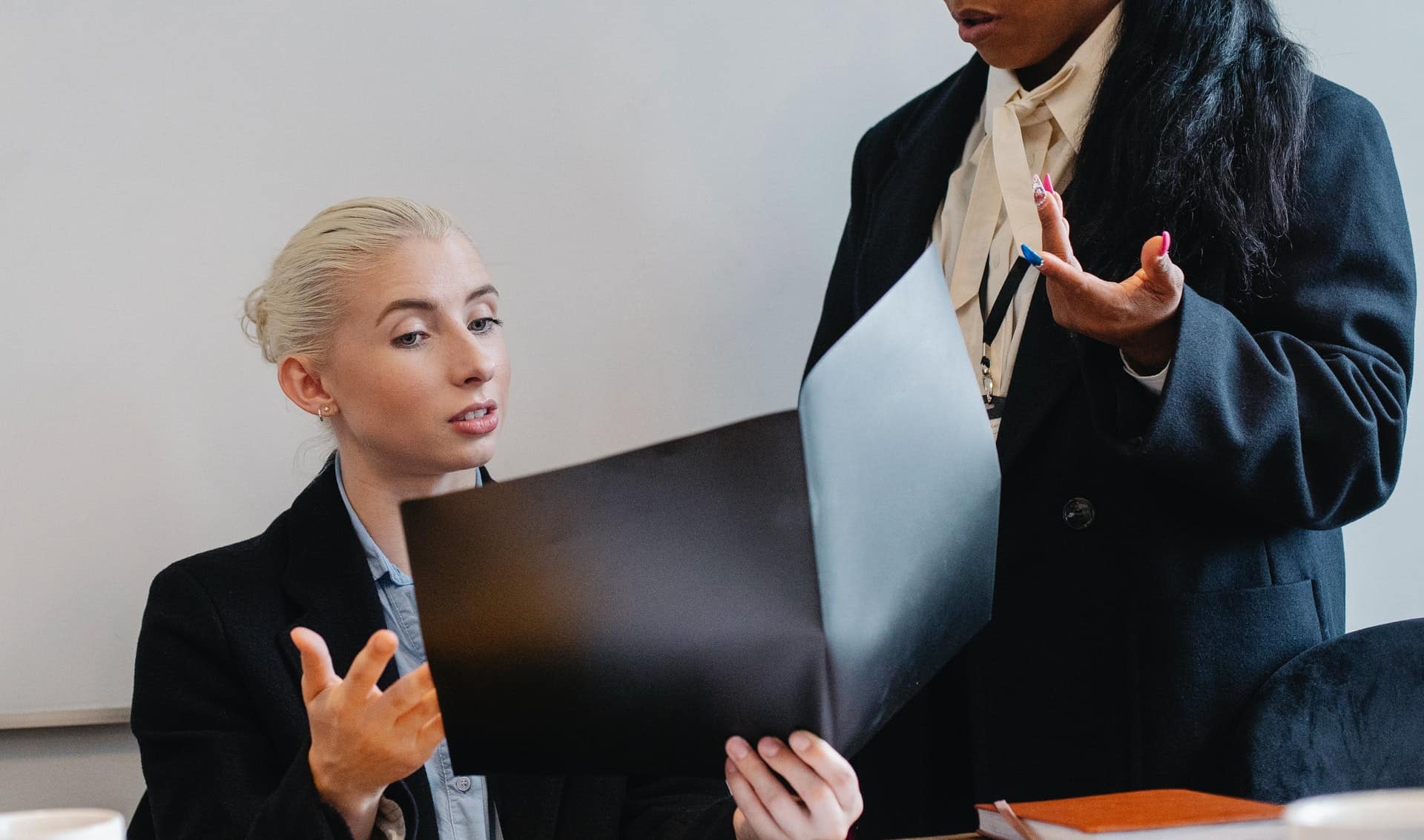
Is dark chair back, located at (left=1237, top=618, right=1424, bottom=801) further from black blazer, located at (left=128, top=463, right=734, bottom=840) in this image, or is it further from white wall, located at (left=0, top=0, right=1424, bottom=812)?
white wall, located at (left=0, top=0, right=1424, bottom=812)

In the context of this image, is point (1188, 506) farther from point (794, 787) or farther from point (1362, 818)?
point (1362, 818)

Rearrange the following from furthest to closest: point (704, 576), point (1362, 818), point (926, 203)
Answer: point (926, 203), point (704, 576), point (1362, 818)

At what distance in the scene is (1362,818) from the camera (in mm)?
628

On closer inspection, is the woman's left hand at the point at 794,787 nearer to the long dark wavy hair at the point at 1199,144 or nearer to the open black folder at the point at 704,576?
the open black folder at the point at 704,576

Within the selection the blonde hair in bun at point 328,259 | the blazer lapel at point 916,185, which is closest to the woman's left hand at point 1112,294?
the blazer lapel at point 916,185

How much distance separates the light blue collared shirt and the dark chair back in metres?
0.71

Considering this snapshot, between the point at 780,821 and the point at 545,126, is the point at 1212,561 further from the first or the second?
the point at 545,126

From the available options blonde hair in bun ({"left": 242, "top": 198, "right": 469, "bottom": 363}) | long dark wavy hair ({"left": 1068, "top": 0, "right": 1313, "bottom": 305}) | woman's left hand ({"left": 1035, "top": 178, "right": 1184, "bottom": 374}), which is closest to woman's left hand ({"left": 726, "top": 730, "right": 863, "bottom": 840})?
woman's left hand ({"left": 1035, "top": 178, "right": 1184, "bottom": 374})

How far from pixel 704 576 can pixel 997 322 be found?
2.36 feet

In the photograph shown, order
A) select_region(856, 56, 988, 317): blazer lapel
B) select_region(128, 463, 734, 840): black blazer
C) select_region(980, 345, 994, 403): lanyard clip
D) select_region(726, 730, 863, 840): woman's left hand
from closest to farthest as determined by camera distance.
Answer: select_region(726, 730, 863, 840): woman's left hand < select_region(128, 463, 734, 840): black blazer < select_region(980, 345, 994, 403): lanyard clip < select_region(856, 56, 988, 317): blazer lapel

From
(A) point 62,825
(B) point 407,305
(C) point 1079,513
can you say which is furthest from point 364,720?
(C) point 1079,513

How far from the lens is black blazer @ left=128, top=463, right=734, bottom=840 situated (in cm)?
125

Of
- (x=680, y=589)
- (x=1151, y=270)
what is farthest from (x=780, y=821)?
(x=1151, y=270)

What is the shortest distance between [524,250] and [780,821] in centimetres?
102
